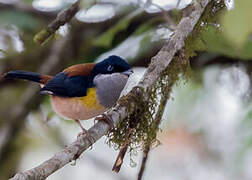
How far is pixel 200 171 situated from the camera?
5.32m

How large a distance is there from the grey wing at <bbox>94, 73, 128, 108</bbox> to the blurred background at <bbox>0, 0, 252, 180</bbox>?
17 centimetres

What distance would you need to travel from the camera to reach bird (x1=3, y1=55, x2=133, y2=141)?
289 centimetres

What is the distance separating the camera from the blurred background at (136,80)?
3.07m

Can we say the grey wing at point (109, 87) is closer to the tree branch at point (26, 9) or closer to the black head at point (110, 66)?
the black head at point (110, 66)

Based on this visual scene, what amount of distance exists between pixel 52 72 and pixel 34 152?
163cm

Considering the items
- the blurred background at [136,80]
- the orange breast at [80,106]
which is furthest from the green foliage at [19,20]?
the orange breast at [80,106]

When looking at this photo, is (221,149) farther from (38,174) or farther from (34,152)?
(38,174)

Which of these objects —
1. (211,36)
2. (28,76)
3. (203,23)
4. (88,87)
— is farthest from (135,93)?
(28,76)

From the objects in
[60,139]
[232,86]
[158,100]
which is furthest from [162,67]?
[60,139]

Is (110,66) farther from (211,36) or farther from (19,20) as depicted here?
(19,20)

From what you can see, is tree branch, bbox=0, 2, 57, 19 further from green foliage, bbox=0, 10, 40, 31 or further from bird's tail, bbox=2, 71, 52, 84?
bird's tail, bbox=2, 71, 52, 84

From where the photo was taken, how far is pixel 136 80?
3.36 m

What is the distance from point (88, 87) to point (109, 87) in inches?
6.6

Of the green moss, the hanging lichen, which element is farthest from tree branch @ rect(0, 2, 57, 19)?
the hanging lichen
